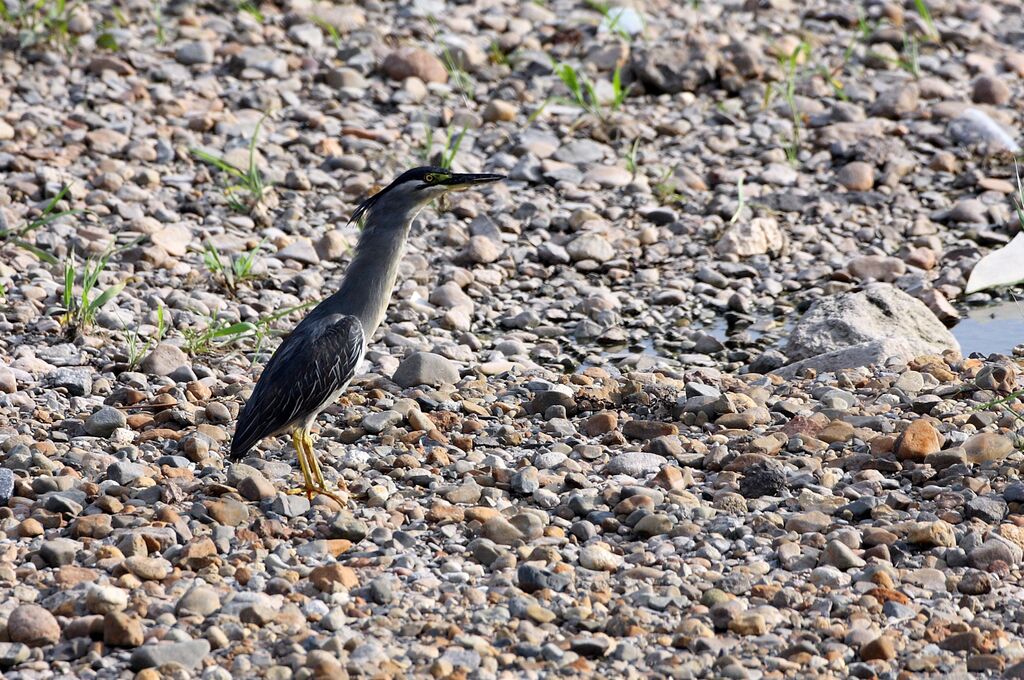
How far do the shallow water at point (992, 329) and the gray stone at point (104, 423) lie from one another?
403cm

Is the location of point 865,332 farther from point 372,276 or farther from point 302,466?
point 302,466

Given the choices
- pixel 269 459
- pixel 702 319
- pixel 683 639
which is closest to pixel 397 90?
pixel 702 319

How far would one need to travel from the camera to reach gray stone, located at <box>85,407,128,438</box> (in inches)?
218

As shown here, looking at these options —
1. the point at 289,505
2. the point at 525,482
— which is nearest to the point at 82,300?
the point at 289,505

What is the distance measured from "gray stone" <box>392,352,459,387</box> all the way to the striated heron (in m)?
0.62

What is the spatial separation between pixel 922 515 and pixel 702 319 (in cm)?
266

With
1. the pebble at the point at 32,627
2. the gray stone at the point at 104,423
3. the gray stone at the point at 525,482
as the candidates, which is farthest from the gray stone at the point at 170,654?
the gray stone at the point at 104,423

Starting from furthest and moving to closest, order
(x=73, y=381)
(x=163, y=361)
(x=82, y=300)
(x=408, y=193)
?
1. (x=82, y=300)
2. (x=163, y=361)
3. (x=73, y=381)
4. (x=408, y=193)

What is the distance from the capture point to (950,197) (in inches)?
341

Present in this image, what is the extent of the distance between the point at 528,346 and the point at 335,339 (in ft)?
5.77

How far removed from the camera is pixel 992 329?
7234 millimetres

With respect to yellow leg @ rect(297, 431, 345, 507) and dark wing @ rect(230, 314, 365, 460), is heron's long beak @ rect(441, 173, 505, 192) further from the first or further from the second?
yellow leg @ rect(297, 431, 345, 507)

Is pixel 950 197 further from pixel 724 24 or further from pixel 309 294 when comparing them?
pixel 309 294

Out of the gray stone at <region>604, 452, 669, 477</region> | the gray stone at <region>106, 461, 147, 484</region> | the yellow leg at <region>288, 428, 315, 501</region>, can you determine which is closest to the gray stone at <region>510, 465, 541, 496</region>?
the gray stone at <region>604, 452, 669, 477</region>
